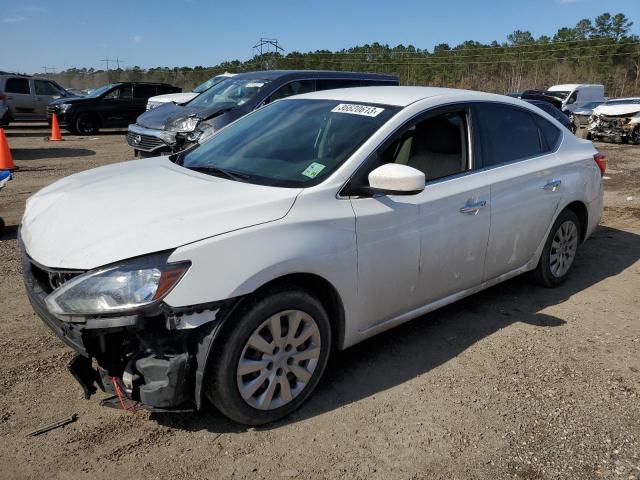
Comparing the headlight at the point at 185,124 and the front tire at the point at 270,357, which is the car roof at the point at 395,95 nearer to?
the front tire at the point at 270,357

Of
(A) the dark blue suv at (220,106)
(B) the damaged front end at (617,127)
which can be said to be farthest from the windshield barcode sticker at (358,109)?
(B) the damaged front end at (617,127)

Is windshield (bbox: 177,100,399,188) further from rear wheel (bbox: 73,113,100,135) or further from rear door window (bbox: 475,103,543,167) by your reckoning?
rear wheel (bbox: 73,113,100,135)

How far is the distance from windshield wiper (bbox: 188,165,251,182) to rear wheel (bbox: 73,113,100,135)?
1518cm

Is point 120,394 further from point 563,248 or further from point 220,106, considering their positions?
point 220,106

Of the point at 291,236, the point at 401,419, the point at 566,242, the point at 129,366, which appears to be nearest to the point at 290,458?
the point at 401,419

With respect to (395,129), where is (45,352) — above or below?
below

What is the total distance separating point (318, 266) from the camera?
2.83m

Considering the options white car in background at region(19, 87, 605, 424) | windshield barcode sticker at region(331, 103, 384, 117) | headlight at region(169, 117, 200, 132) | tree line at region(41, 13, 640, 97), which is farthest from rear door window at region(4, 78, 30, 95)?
tree line at region(41, 13, 640, 97)

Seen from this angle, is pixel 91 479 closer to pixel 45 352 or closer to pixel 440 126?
pixel 45 352

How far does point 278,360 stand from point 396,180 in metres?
1.14

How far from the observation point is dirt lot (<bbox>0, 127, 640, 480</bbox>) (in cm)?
259

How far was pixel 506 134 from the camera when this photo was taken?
416 centimetres

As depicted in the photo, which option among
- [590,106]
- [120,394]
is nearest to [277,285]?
[120,394]

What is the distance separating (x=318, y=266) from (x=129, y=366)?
3.35 ft
